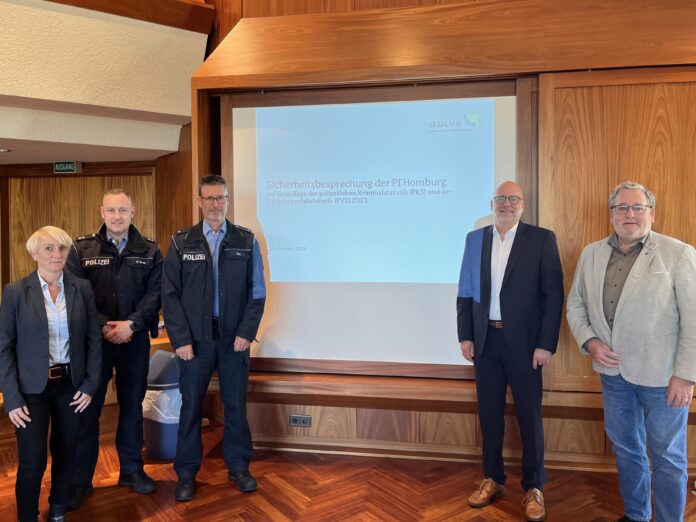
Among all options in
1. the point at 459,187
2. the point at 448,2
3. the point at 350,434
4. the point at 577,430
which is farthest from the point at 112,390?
the point at 448,2

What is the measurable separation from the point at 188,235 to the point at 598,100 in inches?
88.7

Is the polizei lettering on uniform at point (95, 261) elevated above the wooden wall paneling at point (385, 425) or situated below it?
above

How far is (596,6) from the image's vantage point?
9.59 ft

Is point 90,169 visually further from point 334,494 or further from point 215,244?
point 334,494

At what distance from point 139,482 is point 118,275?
41.9 inches

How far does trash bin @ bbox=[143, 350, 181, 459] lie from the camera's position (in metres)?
3.29

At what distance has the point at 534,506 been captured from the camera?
2549mm

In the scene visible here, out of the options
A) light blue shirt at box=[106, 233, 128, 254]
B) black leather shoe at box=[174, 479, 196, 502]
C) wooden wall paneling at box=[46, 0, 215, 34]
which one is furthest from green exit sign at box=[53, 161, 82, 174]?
black leather shoe at box=[174, 479, 196, 502]

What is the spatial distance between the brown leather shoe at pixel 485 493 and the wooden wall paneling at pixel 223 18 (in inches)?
126

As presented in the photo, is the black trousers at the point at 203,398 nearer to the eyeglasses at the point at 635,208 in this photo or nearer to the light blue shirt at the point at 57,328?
the light blue shirt at the point at 57,328

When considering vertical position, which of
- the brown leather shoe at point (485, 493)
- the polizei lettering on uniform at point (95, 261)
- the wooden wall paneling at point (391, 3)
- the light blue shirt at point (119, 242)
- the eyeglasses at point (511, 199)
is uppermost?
the wooden wall paneling at point (391, 3)

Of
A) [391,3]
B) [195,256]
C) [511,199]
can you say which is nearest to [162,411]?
[195,256]

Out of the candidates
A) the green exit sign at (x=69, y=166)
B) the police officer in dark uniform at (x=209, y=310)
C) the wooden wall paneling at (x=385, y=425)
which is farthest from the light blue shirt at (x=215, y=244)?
the green exit sign at (x=69, y=166)

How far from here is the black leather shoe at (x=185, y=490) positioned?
2.75 metres
